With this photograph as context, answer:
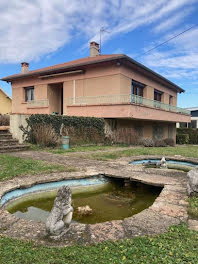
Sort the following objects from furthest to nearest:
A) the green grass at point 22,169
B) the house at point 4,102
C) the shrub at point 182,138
→ the house at point 4,102 < the shrub at point 182,138 < the green grass at point 22,169

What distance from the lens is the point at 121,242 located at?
2414 mm

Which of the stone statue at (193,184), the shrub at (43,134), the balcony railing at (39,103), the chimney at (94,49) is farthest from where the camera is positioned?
the chimney at (94,49)

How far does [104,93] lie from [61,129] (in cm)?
511

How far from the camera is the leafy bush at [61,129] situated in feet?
36.0

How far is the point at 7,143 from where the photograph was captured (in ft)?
34.0

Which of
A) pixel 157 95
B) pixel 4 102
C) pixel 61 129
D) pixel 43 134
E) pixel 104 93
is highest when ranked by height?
pixel 157 95

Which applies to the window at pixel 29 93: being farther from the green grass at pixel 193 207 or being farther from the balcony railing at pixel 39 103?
the green grass at pixel 193 207

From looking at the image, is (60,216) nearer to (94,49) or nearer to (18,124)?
(18,124)

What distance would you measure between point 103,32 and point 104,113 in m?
9.81

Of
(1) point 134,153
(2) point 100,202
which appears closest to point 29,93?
(1) point 134,153

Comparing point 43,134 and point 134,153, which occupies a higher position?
point 43,134

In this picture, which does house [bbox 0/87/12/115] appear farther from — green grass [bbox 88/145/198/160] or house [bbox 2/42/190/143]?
green grass [bbox 88/145/198/160]

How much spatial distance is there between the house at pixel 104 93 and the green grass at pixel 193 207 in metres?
9.11

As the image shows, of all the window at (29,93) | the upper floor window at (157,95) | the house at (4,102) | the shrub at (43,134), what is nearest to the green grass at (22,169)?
the shrub at (43,134)
